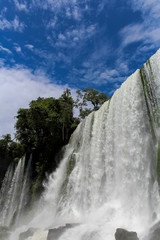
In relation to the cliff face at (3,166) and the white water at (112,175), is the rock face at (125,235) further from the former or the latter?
the cliff face at (3,166)

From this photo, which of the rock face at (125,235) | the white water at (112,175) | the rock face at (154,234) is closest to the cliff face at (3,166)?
the white water at (112,175)

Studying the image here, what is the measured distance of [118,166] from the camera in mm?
9516

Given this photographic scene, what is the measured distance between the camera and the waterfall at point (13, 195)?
16.0 metres

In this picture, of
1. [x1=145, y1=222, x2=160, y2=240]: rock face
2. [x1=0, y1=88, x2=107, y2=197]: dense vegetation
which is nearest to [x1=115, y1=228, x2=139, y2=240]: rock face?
[x1=145, y1=222, x2=160, y2=240]: rock face

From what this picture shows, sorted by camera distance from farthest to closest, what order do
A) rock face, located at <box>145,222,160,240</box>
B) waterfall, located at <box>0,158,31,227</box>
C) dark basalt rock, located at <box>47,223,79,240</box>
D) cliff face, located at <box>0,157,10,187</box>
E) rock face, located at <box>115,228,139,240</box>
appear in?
1. cliff face, located at <box>0,157,10,187</box>
2. waterfall, located at <box>0,158,31,227</box>
3. dark basalt rock, located at <box>47,223,79,240</box>
4. rock face, located at <box>115,228,139,240</box>
5. rock face, located at <box>145,222,160,240</box>

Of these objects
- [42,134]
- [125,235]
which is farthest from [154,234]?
[42,134]

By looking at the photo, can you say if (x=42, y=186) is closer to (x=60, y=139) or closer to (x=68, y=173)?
(x=68, y=173)

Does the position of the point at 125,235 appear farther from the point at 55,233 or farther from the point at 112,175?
the point at 112,175

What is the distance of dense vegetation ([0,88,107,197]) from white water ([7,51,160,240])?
2.69 metres

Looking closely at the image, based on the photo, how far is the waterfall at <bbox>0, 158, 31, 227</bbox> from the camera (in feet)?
52.5

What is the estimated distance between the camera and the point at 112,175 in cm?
978

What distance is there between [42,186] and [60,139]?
507cm

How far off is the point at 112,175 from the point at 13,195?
469 inches

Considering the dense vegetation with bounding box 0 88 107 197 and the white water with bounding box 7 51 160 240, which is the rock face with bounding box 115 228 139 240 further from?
the dense vegetation with bounding box 0 88 107 197
